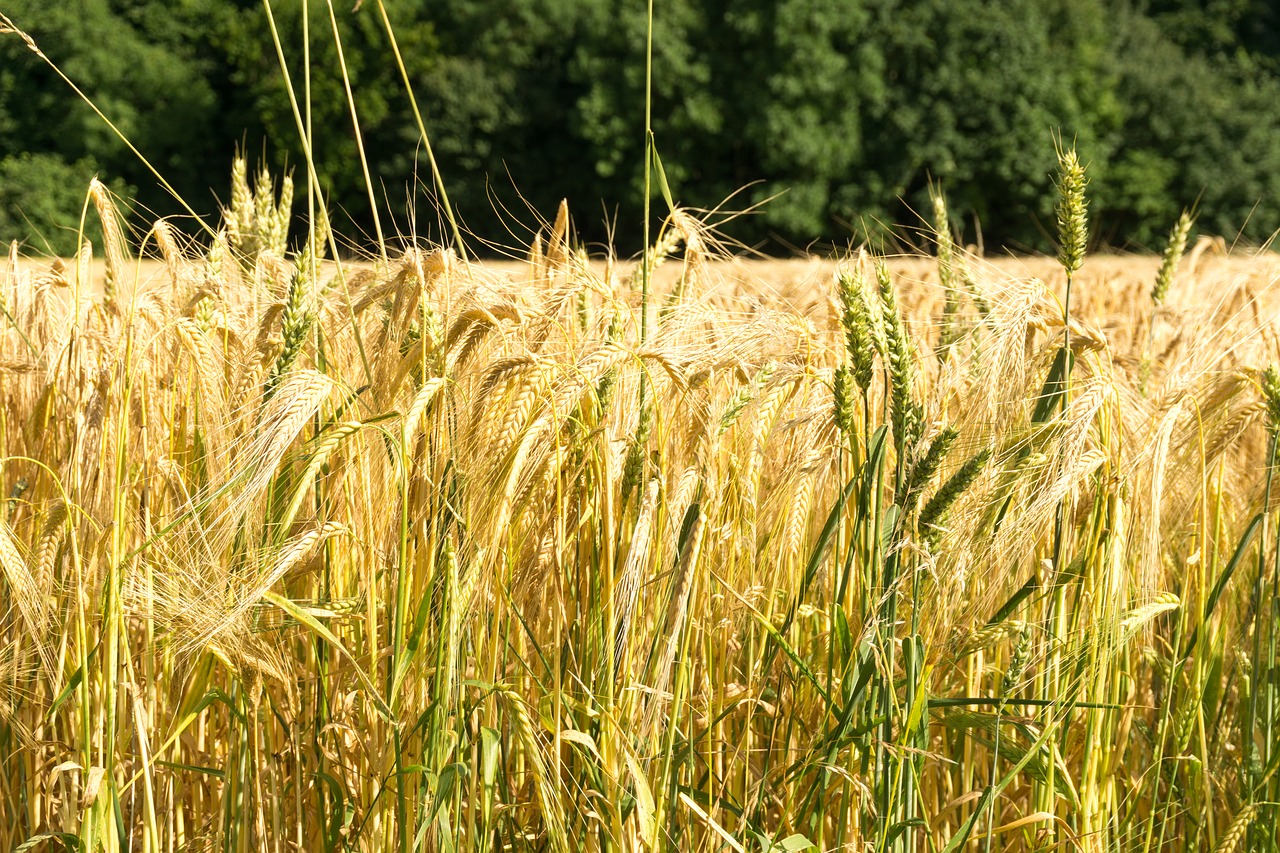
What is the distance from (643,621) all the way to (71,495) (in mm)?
763

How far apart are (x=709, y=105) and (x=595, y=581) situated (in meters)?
23.5

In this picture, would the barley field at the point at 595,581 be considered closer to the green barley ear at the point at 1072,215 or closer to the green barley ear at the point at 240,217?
the green barley ear at the point at 1072,215

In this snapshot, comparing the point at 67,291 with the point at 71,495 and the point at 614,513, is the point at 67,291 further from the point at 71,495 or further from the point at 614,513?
the point at 614,513

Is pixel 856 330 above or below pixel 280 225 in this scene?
below

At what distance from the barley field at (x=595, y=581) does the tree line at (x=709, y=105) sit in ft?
69.9

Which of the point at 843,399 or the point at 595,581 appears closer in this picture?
the point at 843,399

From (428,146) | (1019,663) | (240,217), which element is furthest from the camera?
(240,217)

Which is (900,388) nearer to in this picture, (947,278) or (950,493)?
(950,493)

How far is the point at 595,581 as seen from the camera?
1.36m

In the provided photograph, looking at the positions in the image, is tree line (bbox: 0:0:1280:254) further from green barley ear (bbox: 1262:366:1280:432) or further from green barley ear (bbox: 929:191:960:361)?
green barley ear (bbox: 1262:366:1280:432)

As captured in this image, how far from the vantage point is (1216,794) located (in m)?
1.80

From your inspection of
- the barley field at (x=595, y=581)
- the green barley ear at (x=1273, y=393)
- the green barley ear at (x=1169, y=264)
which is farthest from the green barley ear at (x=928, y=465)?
the green barley ear at (x=1169, y=264)

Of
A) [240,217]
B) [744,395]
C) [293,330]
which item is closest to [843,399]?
[744,395]

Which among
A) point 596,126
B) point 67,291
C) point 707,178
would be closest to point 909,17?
point 707,178
